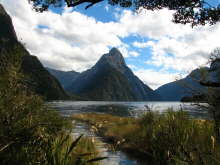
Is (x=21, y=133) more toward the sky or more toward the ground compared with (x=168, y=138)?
more toward the sky

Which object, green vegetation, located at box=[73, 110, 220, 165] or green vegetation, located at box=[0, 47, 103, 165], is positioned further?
green vegetation, located at box=[73, 110, 220, 165]

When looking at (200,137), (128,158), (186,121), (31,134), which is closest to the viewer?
(31,134)

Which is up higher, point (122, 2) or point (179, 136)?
point (122, 2)

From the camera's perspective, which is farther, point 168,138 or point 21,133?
point 168,138

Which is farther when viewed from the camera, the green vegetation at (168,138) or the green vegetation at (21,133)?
the green vegetation at (168,138)

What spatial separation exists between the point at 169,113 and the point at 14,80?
24.0 ft

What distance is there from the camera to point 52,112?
33.3ft

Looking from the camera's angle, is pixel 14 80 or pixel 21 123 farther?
pixel 14 80

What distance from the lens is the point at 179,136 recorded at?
10391 millimetres

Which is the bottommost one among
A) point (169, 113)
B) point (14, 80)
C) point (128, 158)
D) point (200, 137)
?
point (128, 158)

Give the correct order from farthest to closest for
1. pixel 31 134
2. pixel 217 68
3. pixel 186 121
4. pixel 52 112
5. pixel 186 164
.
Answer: pixel 186 121 → pixel 52 112 → pixel 217 68 → pixel 31 134 → pixel 186 164

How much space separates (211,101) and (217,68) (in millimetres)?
1655

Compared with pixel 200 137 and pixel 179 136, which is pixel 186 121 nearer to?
pixel 200 137

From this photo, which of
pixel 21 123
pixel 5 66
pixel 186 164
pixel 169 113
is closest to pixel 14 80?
pixel 5 66
